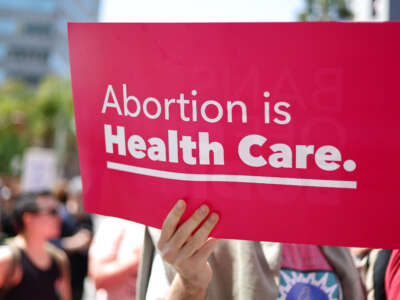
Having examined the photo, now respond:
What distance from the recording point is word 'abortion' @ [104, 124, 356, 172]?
44.8 inches

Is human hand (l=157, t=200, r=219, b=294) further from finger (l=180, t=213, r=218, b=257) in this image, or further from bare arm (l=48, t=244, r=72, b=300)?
bare arm (l=48, t=244, r=72, b=300)

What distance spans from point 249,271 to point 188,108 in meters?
0.54

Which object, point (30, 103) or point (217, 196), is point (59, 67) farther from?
point (217, 196)

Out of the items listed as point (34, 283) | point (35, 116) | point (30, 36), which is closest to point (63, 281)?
point (34, 283)

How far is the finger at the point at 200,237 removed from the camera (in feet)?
4.03

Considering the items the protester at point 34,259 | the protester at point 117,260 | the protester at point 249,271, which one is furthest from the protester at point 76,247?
the protester at point 249,271

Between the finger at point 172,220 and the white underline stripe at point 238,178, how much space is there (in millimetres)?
68

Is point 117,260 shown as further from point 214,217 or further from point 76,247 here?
point 76,247

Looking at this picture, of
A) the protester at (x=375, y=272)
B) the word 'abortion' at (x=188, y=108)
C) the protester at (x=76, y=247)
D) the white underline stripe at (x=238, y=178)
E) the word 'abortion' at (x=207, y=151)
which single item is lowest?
the protester at (x=76, y=247)

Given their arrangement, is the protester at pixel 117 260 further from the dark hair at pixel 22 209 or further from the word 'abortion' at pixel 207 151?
the dark hair at pixel 22 209

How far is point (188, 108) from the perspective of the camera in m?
1.20

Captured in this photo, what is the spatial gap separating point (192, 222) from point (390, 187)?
462mm

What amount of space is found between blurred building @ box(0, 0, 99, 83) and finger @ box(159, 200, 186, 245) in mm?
73908

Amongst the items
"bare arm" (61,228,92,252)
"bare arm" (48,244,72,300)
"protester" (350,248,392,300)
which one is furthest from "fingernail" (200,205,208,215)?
"bare arm" (61,228,92,252)
